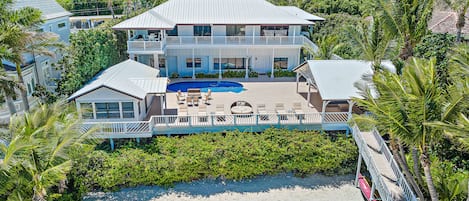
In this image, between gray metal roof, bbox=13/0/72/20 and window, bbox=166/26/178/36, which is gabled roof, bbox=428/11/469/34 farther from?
gray metal roof, bbox=13/0/72/20

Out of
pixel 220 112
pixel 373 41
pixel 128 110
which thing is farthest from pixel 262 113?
pixel 128 110

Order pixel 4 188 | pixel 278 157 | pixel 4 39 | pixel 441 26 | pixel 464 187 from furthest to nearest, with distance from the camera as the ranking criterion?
pixel 441 26, pixel 278 157, pixel 4 39, pixel 464 187, pixel 4 188

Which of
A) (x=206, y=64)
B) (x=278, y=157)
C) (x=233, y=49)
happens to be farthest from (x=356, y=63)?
(x=206, y=64)

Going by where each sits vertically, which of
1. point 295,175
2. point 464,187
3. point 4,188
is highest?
point 4,188

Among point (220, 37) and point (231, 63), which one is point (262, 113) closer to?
point (220, 37)

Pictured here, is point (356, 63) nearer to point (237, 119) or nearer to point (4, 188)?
point (237, 119)

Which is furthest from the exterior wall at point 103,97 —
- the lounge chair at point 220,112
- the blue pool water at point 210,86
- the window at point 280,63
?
the window at point 280,63

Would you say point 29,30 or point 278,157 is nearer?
point 29,30
